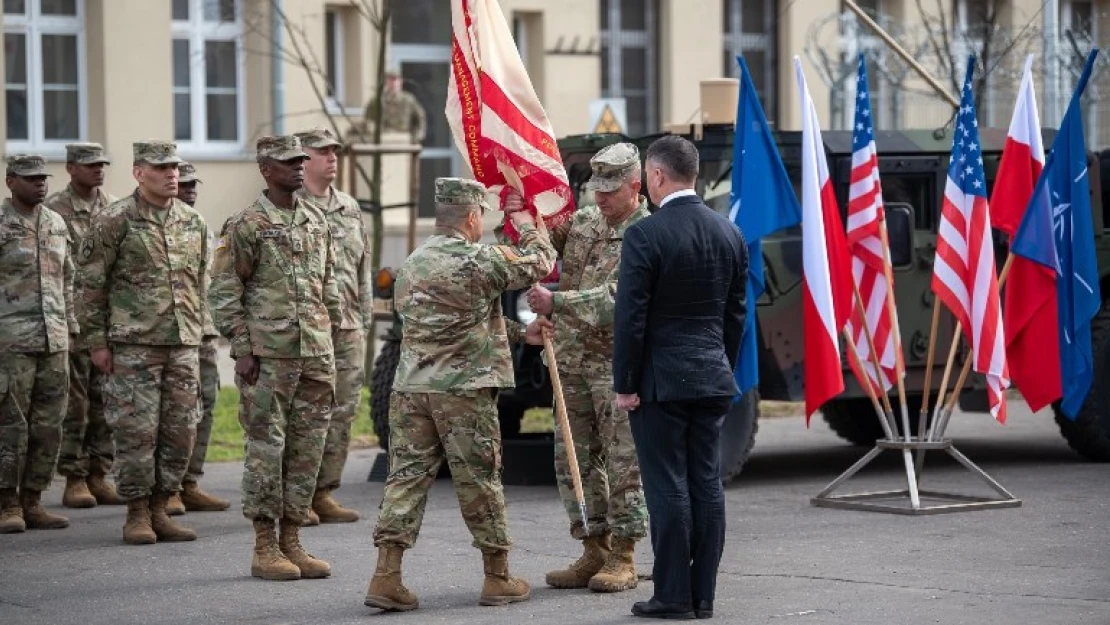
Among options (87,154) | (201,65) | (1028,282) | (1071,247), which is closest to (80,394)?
(87,154)

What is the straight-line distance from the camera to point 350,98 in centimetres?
2295

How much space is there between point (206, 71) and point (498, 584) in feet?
48.4

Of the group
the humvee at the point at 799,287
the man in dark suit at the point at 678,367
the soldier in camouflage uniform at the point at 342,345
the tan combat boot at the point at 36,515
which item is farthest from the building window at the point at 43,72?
the man in dark suit at the point at 678,367


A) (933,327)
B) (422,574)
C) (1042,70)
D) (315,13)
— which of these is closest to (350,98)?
(315,13)

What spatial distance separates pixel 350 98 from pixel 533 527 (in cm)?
1301

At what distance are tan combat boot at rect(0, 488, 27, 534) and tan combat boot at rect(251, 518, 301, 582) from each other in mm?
1967

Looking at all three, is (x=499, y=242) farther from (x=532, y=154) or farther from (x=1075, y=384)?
(x=1075, y=384)

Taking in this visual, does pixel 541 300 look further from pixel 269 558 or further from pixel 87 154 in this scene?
pixel 87 154

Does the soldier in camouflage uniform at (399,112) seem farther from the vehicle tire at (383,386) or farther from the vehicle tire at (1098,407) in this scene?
the vehicle tire at (1098,407)

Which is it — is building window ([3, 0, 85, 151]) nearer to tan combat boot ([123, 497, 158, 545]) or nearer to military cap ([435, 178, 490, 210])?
tan combat boot ([123, 497, 158, 545])

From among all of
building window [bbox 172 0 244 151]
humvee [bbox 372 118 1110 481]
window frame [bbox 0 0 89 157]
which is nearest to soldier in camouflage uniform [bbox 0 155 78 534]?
humvee [bbox 372 118 1110 481]

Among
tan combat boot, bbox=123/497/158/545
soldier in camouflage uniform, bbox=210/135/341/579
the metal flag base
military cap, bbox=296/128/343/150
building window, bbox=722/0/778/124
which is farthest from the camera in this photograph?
building window, bbox=722/0/778/124

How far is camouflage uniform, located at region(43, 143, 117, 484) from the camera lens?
11.8m

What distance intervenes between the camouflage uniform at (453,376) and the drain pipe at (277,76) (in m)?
13.8
